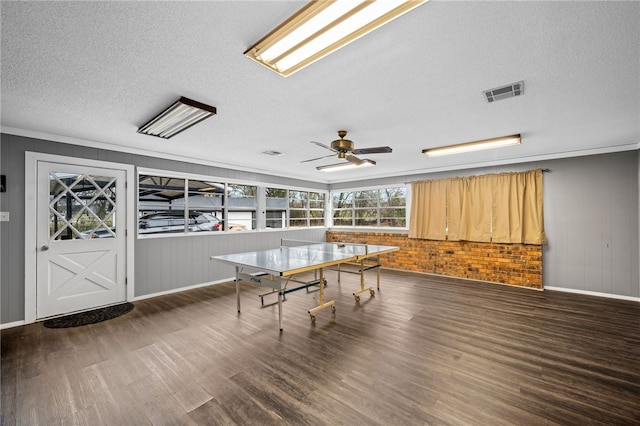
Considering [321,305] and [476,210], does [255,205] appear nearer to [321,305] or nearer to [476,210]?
[321,305]

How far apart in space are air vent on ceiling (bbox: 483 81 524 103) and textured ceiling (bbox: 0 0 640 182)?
0.22ft

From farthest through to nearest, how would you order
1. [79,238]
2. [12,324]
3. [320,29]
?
[79,238] → [12,324] → [320,29]

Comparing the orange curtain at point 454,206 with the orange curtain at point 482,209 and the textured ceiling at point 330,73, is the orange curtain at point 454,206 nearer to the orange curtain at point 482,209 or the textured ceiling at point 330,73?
the orange curtain at point 482,209

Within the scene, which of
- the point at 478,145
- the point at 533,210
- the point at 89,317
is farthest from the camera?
the point at 533,210

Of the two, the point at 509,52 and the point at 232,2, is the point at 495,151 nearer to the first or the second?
the point at 509,52

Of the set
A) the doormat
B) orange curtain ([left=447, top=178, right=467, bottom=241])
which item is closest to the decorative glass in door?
the doormat

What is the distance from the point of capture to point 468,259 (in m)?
5.79

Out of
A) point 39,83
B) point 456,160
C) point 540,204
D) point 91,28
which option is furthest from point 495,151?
point 39,83

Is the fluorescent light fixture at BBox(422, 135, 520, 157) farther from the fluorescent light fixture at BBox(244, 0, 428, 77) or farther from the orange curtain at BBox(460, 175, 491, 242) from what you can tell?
the fluorescent light fixture at BBox(244, 0, 428, 77)

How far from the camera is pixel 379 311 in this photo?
387 cm

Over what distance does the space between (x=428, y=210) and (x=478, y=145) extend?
2623 mm

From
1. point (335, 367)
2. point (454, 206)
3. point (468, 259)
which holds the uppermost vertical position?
point (454, 206)

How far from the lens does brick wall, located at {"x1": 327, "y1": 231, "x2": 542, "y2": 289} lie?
5.10 metres

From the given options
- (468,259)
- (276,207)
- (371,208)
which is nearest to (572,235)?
(468,259)
